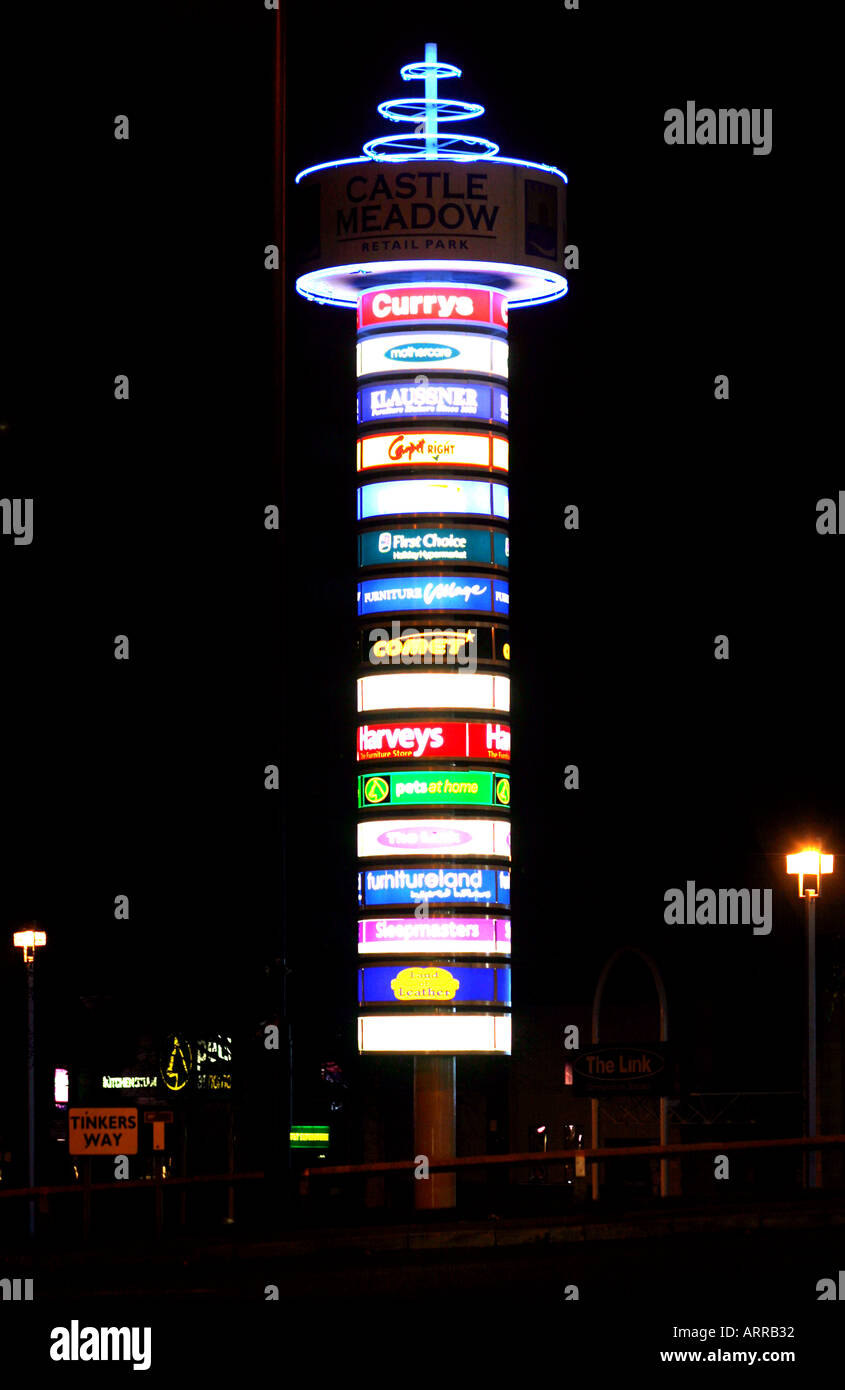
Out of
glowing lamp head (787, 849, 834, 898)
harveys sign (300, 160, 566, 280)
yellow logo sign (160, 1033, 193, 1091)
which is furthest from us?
yellow logo sign (160, 1033, 193, 1091)

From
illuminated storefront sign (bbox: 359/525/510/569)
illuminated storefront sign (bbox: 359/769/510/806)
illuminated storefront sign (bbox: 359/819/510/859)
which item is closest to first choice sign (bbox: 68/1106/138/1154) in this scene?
illuminated storefront sign (bbox: 359/819/510/859)

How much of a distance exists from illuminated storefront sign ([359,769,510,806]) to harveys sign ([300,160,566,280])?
6837 millimetres

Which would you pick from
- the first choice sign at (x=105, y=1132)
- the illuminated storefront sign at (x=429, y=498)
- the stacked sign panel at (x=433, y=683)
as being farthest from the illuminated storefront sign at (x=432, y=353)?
the first choice sign at (x=105, y=1132)

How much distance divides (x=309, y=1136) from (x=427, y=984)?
2527 cm

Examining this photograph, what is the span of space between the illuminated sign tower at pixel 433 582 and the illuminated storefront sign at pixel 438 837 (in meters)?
0.03

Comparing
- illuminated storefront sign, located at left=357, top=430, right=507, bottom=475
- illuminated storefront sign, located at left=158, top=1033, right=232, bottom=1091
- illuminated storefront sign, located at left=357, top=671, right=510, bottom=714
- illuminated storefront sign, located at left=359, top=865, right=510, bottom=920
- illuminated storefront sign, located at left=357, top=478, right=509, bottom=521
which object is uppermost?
illuminated storefront sign, located at left=357, top=430, right=507, bottom=475

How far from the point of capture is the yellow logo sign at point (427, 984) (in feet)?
100

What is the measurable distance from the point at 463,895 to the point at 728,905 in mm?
27853

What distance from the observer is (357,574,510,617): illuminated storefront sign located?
30703 mm

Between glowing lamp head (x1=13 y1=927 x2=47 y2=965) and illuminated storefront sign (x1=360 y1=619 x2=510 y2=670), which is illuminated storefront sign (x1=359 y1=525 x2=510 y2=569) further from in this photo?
glowing lamp head (x1=13 y1=927 x2=47 y2=965)

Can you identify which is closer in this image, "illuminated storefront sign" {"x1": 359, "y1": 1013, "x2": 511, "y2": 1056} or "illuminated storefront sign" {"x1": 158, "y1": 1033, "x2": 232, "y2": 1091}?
"illuminated storefront sign" {"x1": 359, "y1": 1013, "x2": 511, "y2": 1056}

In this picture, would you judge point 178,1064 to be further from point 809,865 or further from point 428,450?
point 428,450

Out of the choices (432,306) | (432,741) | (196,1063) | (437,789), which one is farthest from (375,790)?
(196,1063)
